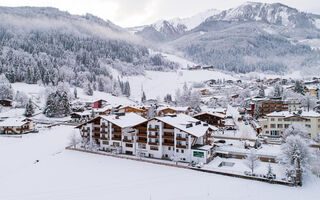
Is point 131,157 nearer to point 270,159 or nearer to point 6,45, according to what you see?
point 270,159

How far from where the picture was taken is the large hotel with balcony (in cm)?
4141

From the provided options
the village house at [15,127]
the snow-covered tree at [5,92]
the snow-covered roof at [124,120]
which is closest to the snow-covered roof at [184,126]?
the snow-covered roof at [124,120]

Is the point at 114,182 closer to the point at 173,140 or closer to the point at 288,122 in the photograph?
the point at 173,140

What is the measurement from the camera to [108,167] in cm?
3981

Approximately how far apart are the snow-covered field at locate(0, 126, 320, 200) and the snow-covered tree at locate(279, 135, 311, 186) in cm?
178

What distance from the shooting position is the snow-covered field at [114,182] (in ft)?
96.8

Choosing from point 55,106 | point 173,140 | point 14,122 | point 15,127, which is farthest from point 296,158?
point 55,106

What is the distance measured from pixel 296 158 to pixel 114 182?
25.7m

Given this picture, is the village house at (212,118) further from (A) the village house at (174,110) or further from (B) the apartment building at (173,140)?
(B) the apartment building at (173,140)

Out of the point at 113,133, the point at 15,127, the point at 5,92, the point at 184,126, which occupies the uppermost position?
the point at 5,92

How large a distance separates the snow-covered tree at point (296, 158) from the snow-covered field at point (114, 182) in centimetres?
178

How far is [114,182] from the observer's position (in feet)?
110

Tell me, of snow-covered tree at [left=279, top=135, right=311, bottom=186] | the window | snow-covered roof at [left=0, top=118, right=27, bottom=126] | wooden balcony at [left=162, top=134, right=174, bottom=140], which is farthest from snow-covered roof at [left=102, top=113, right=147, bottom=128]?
the window

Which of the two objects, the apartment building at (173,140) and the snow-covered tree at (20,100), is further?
the snow-covered tree at (20,100)
